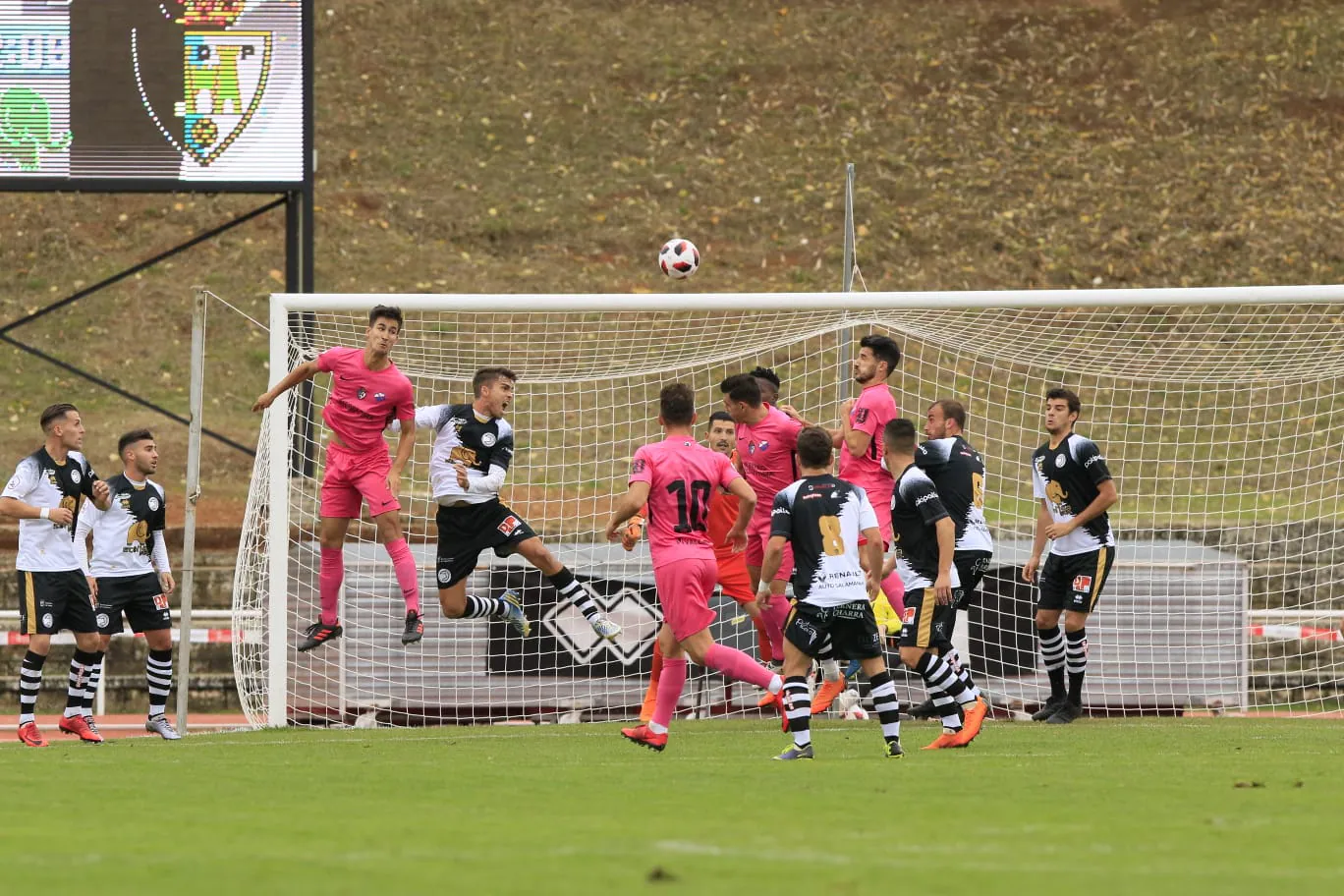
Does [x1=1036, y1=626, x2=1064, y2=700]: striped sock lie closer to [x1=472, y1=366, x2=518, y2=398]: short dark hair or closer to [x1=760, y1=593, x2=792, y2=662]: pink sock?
[x1=760, y1=593, x2=792, y2=662]: pink sock

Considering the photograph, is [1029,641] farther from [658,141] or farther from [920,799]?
[658,141]

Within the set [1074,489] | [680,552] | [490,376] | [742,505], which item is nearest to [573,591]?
[490,376]

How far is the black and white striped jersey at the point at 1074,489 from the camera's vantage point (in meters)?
12.0

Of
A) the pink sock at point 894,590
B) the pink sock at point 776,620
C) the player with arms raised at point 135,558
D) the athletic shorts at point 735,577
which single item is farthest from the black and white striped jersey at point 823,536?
the player with arms raised at point 135,558

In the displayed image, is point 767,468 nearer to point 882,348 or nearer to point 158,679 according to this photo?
point 882,348

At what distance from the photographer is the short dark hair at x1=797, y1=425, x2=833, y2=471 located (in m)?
9.22

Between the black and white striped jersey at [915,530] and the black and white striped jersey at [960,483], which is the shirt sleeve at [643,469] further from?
the black and white striped jersey at [960,483]

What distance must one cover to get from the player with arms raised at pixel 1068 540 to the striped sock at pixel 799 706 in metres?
3.67

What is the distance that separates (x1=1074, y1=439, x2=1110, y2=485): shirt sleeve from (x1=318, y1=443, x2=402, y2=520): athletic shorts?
4.79 meters

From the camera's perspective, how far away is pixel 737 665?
9.60m

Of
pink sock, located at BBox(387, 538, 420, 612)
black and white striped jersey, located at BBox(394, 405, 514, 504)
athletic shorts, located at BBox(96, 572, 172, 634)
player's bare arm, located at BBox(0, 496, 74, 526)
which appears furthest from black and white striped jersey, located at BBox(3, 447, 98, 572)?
black and white striped jersey, located at BBox(394, 405, 514, 504)

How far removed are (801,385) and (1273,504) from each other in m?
9.29

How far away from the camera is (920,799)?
6.94 m

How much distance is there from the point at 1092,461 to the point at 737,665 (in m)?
3.62
